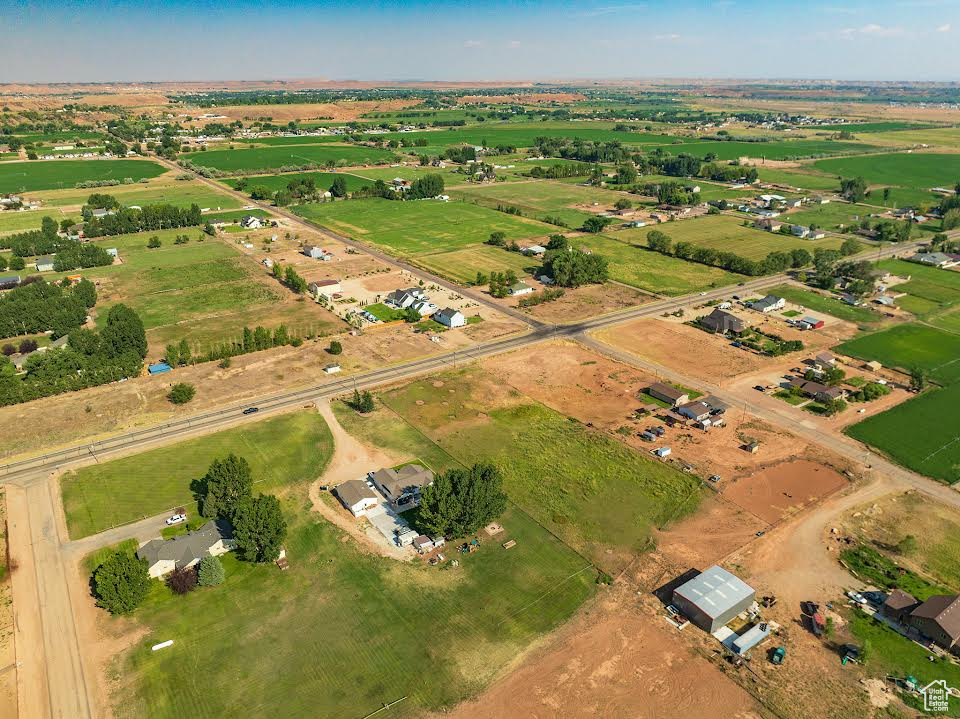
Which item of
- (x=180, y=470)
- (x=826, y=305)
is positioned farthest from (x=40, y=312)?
(x=826, y=305)

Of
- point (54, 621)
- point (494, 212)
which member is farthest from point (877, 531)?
point (494, 212)

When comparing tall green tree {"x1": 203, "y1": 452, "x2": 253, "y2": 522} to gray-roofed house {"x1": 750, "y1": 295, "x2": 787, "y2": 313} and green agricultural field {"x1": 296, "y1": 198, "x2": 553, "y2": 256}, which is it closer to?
gray-roofed house {"x1": 750, "y1": 295, "x2": 787, "y2": 313}

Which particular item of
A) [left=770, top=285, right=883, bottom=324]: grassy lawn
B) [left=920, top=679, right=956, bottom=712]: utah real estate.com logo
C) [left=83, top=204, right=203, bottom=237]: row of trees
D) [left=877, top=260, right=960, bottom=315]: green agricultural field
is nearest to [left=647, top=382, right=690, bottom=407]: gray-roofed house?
[left=920, top=679, right=956, bottom=712]: utah real estate.com logo

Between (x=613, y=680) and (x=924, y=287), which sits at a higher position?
(x=924, y=287)

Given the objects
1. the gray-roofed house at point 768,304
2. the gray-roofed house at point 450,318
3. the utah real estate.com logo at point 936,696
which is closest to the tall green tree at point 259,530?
the utah real estate.com logo at point 936,696

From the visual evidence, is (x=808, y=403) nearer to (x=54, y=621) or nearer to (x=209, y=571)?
(x=209, y=571)

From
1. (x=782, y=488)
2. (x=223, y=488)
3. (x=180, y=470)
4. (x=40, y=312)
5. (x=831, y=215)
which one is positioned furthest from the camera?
(x=831, y=215)

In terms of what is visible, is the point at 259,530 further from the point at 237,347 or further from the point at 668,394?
the point at 668,394
